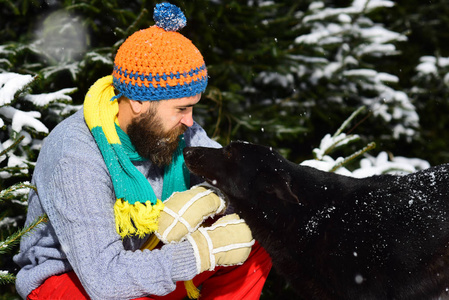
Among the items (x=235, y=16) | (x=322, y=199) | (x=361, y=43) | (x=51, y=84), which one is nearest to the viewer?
(x=322, y=199)

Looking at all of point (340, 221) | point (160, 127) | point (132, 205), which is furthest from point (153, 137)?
point (340, 221)

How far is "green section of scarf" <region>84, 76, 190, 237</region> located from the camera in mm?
2316

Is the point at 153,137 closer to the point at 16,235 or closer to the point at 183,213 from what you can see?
the point at 183,213

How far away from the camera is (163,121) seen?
2.56 metres

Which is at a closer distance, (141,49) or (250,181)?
(141,49)

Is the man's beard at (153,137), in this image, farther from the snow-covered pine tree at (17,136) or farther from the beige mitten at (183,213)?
the snow-covered pine tree at (17,136)

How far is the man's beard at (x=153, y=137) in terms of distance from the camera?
2.55 m

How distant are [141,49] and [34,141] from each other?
4.60ft

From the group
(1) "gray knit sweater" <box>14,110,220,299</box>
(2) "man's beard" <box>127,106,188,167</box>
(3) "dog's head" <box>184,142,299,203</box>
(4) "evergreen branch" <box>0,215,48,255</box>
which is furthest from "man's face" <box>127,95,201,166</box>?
(4) "evergreen branch" <box>0,215,48,255</box>

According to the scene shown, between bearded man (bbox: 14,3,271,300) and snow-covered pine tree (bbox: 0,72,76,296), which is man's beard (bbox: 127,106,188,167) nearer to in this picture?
bearded man (bbox: 14,3,271,300)

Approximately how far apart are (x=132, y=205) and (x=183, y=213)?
265 mm

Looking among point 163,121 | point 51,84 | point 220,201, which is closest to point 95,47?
point 51,84

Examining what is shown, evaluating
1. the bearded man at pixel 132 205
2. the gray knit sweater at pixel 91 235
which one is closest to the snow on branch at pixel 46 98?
the bearded man at pixel 132 205

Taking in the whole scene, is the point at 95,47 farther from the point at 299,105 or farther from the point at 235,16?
the point at 299,105
